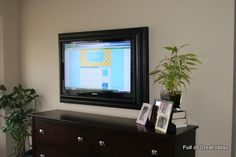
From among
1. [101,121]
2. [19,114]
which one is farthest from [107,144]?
[19,114]

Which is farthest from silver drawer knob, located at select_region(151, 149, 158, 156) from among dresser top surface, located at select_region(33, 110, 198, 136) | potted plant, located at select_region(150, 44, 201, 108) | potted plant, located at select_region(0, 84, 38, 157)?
potted plant, located at select_region(0, 84, 38, 157)

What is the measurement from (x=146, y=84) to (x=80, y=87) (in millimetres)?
875

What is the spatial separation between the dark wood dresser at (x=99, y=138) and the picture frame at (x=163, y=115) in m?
0.07

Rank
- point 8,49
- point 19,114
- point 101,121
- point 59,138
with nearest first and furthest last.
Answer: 1. point 101,121
2. point 59,138
3. point 19,114
4. point 8,49

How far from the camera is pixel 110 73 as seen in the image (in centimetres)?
321

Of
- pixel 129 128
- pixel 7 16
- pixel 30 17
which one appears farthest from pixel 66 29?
pixel 129 128

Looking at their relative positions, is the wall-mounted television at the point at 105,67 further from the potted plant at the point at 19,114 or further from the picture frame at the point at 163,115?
the potted plant at the point at 19,114

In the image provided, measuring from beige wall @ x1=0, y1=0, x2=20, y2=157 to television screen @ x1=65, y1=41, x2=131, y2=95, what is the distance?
3.45 feet

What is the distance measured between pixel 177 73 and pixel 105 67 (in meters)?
0.94

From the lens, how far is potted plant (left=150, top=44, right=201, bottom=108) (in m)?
2.54

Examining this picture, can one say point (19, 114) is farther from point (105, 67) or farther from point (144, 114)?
point (144, 114)

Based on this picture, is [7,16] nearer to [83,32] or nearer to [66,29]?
[66,29]

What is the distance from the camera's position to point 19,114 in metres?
3.92

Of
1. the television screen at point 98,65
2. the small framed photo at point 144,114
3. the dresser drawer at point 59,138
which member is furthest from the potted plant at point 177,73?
the dresser drawer at point 59,138
